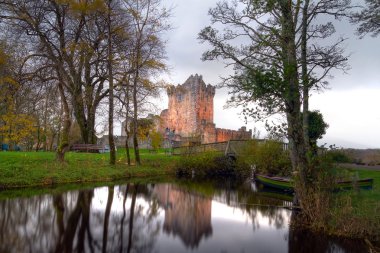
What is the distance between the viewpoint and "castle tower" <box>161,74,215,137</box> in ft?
197

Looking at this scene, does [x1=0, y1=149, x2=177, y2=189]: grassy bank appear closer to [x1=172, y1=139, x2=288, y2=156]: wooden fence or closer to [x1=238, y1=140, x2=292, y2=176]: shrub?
[x1=172, y1=139, x2=288, y2=156]: wooden fence

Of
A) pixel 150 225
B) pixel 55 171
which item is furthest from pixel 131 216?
pixel 55 171

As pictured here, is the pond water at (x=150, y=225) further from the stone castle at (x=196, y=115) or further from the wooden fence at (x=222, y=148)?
the stone castle at (x=196, y=115)

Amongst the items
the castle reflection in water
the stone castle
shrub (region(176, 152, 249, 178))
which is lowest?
the castle reflection in water

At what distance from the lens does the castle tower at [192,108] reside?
197ft

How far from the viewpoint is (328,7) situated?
1026 cm

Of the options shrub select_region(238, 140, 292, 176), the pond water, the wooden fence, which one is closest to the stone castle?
the wooden fence

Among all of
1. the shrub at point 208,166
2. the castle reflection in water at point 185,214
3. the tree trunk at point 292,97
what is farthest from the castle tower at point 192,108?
the tree trunk at point 292,97

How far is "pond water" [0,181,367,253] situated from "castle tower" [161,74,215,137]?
4442 cm

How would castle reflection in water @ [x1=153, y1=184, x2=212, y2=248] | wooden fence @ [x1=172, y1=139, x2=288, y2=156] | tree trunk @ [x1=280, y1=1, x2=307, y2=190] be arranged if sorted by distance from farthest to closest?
wooden fence @ [x1=172, y1=139, x2=288, y2=156]
castle reflection in water @ [x1=153, y1=184, x2=212, y2=248]
tree trunk @ [x1=280, y1=1, x2=307, y2=190]

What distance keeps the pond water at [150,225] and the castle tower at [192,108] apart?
44423 mm

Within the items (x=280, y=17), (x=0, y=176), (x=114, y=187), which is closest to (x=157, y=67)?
(x=114, y=187)

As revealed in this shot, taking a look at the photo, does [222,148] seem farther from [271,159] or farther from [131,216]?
[131,216]

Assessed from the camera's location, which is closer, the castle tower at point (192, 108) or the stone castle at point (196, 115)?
the stone castle at point (196, 115)
